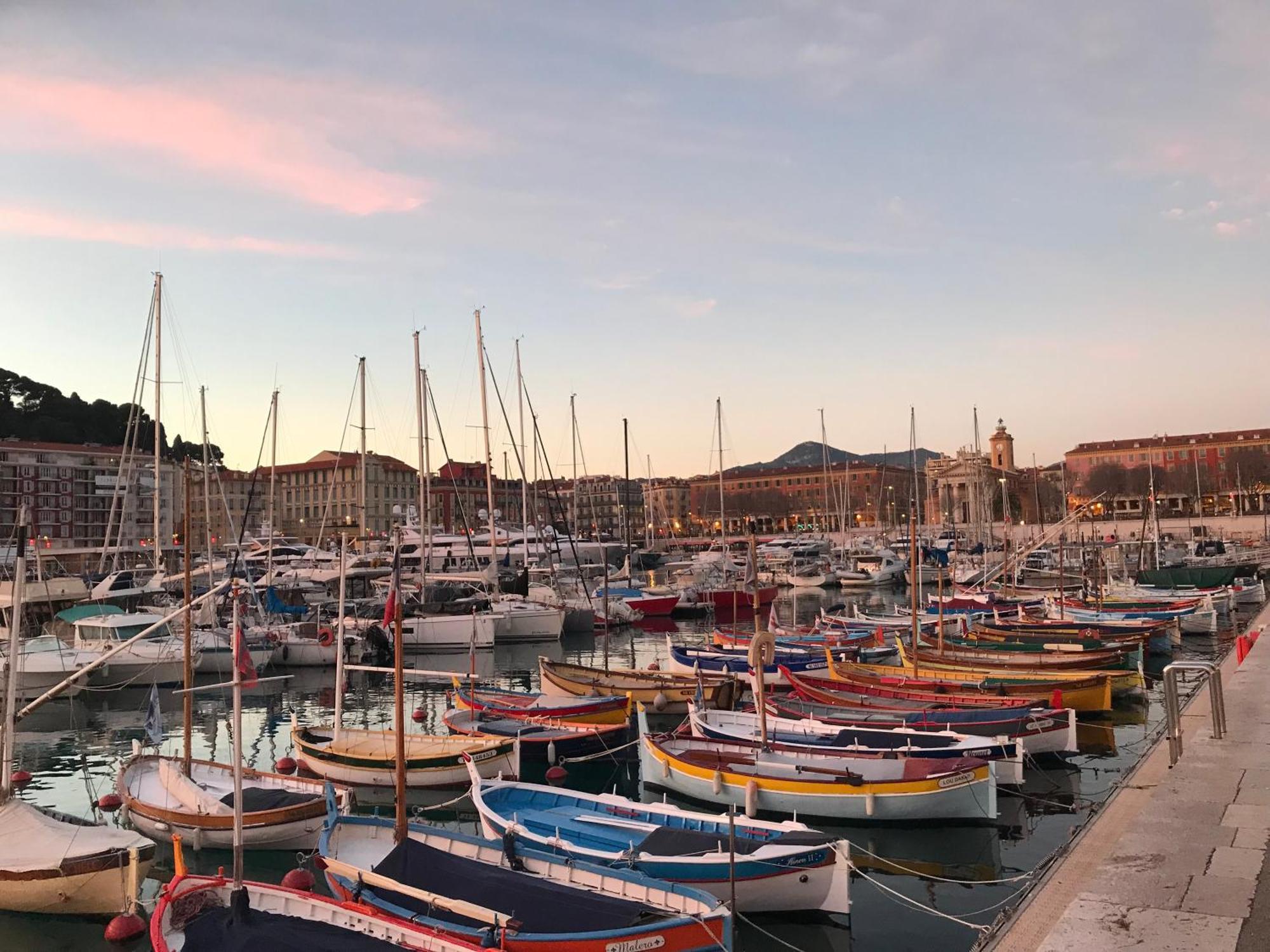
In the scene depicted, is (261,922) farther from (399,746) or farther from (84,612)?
(84,612)

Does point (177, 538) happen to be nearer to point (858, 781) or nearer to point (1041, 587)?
point (1041, 587)

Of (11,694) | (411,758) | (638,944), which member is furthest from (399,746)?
(411,758)

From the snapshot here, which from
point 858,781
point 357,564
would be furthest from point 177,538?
point 858,781

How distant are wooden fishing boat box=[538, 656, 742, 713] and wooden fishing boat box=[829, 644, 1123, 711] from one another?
4.19 m

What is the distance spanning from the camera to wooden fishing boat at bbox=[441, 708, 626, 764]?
23.5 metres

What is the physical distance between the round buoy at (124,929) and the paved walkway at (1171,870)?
39.6ft

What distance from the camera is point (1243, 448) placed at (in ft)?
555

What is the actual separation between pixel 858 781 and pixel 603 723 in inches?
337

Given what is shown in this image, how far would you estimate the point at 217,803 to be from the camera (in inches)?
717

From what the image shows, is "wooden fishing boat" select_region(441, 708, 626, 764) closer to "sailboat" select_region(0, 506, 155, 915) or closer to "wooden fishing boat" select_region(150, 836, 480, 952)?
"sailboat" select_region(0, 506, 155, 915)

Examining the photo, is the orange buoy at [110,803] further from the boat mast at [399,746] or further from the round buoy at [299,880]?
the boat mast at [399,746]

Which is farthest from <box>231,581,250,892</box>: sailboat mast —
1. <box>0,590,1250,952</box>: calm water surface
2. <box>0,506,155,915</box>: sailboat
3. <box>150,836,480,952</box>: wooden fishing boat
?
<box>0,590,1250,952</box>: calm water surface

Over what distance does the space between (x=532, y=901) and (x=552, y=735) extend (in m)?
11.9

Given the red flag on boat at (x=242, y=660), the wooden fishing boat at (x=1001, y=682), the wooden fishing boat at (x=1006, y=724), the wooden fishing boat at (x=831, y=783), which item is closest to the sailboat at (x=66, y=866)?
the red flag on boat at (x=242, y=660)
